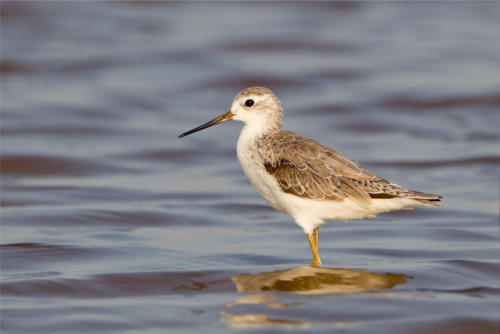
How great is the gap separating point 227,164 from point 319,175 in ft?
17.3

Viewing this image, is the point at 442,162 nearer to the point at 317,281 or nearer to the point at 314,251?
the point at 314,251

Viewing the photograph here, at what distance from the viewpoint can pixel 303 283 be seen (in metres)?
8.10

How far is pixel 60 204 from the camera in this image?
11188 millimetres

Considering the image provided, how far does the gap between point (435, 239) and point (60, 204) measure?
190 inches

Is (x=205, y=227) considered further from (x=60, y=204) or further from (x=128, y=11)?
(x=128, y=11)

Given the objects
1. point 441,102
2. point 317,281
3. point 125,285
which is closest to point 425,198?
point 317,281

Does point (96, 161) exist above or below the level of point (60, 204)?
above

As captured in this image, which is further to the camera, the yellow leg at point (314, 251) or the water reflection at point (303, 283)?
the yellow leg at point (314, 251)

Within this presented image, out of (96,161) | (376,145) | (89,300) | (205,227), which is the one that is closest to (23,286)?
(89,300)

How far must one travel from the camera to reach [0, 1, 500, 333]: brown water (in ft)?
24.4

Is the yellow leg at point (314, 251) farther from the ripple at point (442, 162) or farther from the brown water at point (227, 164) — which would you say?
the ripple at point (442, 162)

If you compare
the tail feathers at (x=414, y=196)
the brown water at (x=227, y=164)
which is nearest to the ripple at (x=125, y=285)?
the brown water at (x=227, y=164)

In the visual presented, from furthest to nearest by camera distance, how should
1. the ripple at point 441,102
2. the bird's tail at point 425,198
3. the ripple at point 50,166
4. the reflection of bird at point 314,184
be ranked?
1. the ripple at point 441,102
2. the ripple at point 50,166
3. the reflection of bird at point 314,184
4. the bird's tail at point 425,198

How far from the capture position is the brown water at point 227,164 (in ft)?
24.4
